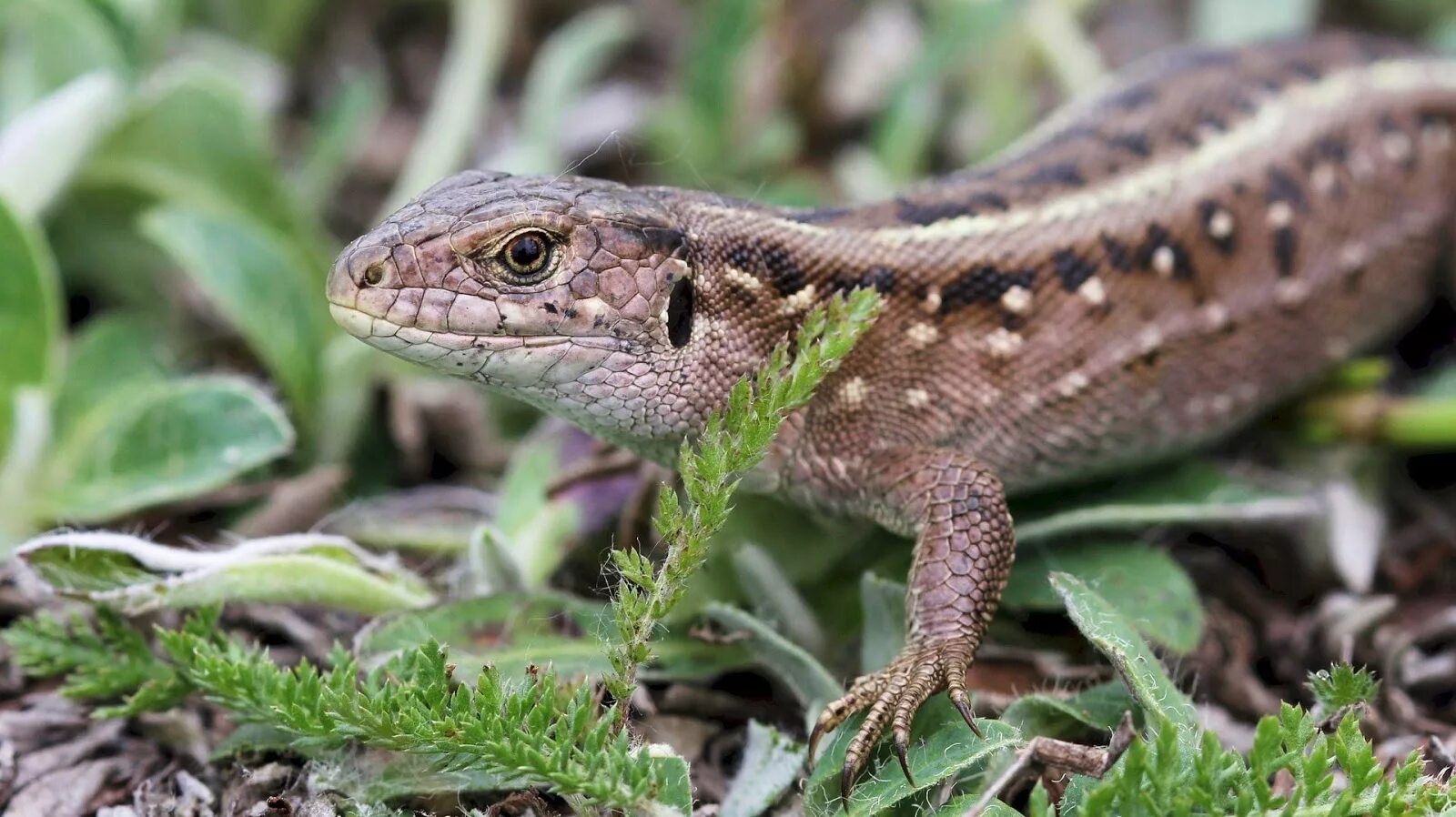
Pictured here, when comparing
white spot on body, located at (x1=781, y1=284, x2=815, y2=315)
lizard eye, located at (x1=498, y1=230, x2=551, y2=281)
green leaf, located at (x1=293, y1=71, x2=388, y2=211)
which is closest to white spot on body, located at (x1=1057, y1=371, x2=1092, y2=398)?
white spot on body, located at (x1=781, y1=284, x2=815, y2=315)

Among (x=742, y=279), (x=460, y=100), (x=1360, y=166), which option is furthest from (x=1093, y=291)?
(x=460, y=100)

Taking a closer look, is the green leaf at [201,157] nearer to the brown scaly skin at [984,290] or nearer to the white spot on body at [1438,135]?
the brown scaly skin at [984,290]

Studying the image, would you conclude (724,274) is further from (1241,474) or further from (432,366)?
(1241,474)

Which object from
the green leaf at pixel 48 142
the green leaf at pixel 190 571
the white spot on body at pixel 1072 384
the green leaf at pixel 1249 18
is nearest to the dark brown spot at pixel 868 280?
the white spot on body at pixel 1072 384

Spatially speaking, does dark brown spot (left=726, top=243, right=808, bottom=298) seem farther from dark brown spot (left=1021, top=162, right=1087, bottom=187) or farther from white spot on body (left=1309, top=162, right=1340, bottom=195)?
white spot on body (left=1309, top=162, right=1340, bottom=195)

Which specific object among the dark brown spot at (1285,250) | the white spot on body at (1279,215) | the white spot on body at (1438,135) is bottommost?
the dark brown spot at (1285,250)
